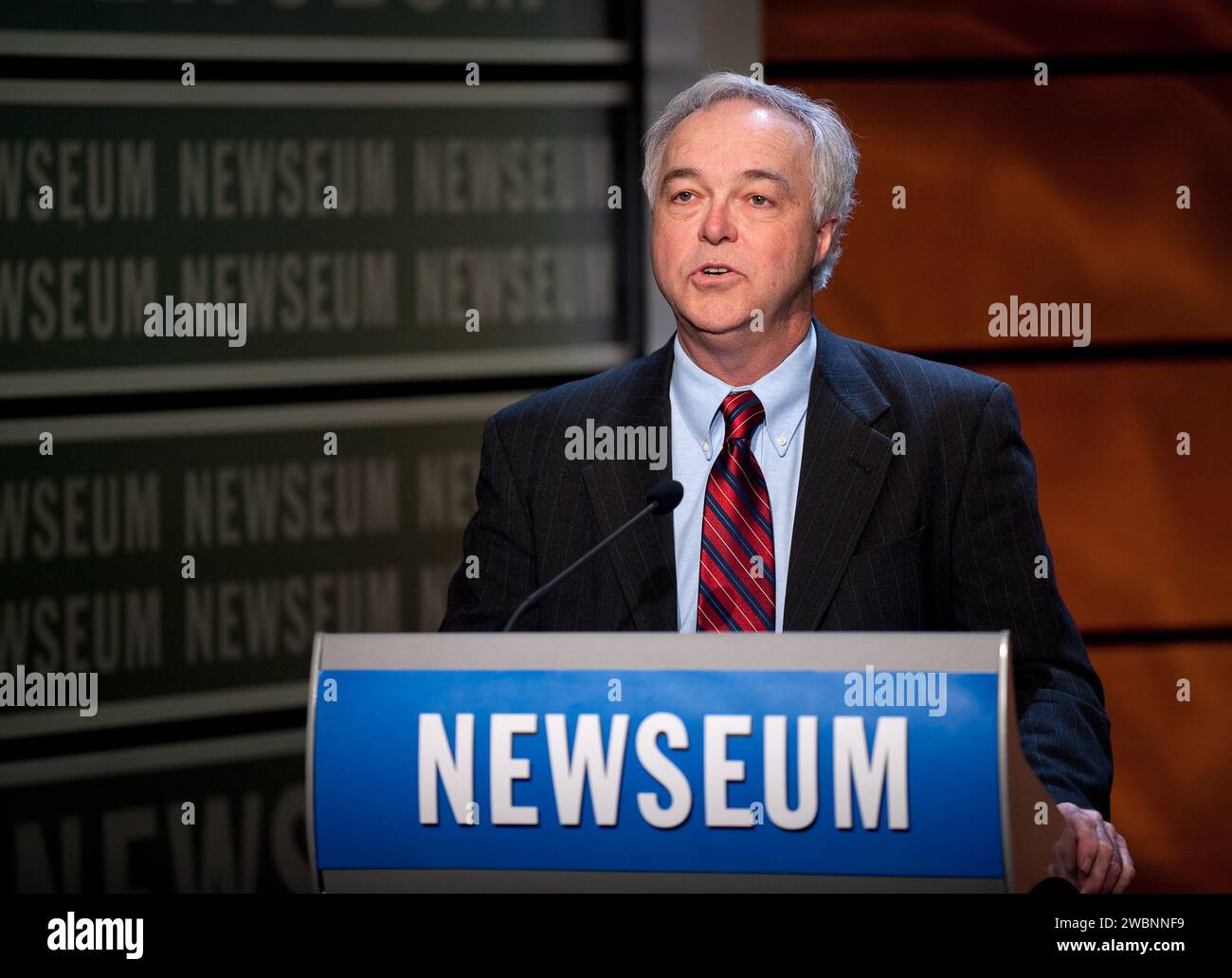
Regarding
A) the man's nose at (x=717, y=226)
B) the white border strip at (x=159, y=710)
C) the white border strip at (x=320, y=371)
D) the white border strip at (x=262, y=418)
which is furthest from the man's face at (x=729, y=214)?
the white border strip at (x=159, y=710)

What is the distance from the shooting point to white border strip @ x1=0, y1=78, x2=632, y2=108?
293 cm

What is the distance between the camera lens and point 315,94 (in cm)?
313

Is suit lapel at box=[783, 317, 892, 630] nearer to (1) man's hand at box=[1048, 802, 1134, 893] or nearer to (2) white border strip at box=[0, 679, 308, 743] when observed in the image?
(1) man's hand at box=[1048, 802, 1134, 893]

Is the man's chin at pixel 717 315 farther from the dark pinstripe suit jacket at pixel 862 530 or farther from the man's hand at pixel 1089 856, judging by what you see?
the man's hand at pixel 1089 856

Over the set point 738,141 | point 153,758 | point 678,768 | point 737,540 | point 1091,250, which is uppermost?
point 1091,250

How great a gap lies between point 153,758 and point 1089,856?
220cm

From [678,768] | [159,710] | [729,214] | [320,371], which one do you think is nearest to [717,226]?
[729,214]

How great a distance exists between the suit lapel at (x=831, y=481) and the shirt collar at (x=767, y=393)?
0.03 metres

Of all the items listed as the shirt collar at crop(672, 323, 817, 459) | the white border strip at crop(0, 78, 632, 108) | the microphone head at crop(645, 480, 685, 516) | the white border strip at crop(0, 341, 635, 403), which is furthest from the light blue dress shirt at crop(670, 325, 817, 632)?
the white border strip at crop(0, 78, 632, 108)

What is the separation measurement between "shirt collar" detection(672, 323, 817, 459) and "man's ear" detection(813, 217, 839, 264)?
0.10m

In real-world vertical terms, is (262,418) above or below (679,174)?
below

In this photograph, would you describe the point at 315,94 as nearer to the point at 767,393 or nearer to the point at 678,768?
the point at 767,393
